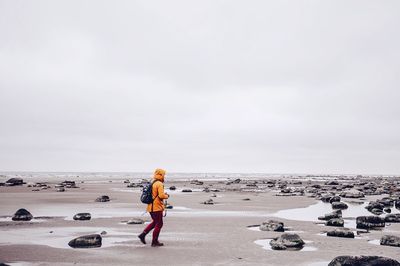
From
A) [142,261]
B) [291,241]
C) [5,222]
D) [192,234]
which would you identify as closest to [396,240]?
[291,241]

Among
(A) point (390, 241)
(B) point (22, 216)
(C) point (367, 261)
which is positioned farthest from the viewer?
(B) point (22, 216)

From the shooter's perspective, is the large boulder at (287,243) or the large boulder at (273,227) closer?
the large boulder at (287,243)

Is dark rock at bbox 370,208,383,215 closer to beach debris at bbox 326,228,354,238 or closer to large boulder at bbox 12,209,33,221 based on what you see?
beach debris at bbox 326,228,354,238

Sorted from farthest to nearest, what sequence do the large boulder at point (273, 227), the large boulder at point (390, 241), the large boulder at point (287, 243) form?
the large boulder at point (273, 227), the large boulder at point (390, 241), the large boulder at point (287, 243)

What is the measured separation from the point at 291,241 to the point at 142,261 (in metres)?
4.65

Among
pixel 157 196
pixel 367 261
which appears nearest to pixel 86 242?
pixel 157 196

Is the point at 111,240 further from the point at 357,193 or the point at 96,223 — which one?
the point at 357,193

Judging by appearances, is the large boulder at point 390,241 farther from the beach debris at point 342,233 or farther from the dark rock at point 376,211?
the dark rock at point 376,211

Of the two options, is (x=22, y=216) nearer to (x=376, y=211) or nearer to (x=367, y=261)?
(x=367, y=261)

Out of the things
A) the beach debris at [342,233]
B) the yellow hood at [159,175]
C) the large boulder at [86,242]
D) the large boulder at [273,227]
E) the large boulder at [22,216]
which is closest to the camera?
the large boulder at [86,242]

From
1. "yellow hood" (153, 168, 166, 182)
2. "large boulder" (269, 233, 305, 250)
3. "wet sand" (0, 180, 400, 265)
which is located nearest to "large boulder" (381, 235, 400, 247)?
"wet sand" (0, 180, 400, 265)

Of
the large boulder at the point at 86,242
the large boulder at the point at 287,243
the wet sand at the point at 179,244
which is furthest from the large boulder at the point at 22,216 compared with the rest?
the large boulder at the point at 287,243

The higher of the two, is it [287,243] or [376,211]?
[287,243]

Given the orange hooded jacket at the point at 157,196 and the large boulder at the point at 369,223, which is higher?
the orange hooded jacket at the point at 157,196
